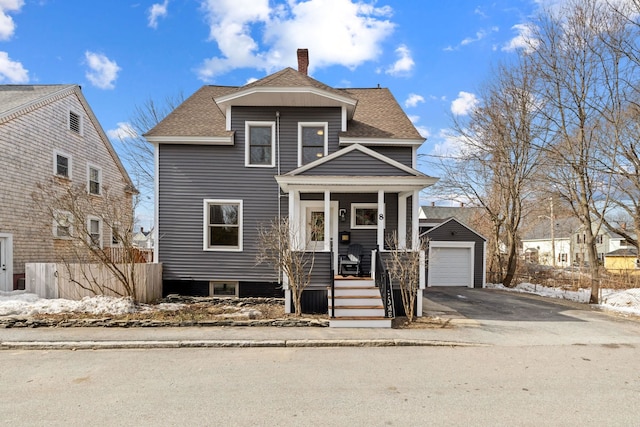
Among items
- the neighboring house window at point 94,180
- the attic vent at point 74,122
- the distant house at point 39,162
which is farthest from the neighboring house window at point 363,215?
the attic vent at point 74,122

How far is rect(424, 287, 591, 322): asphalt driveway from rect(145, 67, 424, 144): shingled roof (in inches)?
208

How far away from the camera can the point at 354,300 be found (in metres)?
8.21

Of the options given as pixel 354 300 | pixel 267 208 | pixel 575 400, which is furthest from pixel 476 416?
pixel 267 208

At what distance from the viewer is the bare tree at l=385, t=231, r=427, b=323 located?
26.9 feet

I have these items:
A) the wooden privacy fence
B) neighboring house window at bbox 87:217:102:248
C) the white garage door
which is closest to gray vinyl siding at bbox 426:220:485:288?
the white garage door

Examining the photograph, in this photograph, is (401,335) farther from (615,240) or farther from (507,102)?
(615,240)

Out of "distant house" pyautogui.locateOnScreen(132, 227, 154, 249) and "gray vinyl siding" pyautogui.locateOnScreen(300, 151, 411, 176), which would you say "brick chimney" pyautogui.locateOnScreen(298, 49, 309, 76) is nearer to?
"gray vinyl siding" pyautogui.locateOnScreen(300, 151, 411, 176)

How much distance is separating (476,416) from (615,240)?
54.7 metres

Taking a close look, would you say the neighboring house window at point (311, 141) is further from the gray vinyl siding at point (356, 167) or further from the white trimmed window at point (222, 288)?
the white trimmed window at point (222, 288)

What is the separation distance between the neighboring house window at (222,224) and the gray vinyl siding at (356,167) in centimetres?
317

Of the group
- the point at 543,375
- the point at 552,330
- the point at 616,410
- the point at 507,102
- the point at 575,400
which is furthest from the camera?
the point at 507,102

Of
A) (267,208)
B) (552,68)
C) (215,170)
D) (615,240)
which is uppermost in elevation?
(552,68)

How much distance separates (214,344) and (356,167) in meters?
5.61

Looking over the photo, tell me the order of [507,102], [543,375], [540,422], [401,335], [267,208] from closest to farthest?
1. [540,422]
2. [543,375]
3. [401,335]
4. [267,208]
5. [507,102]
